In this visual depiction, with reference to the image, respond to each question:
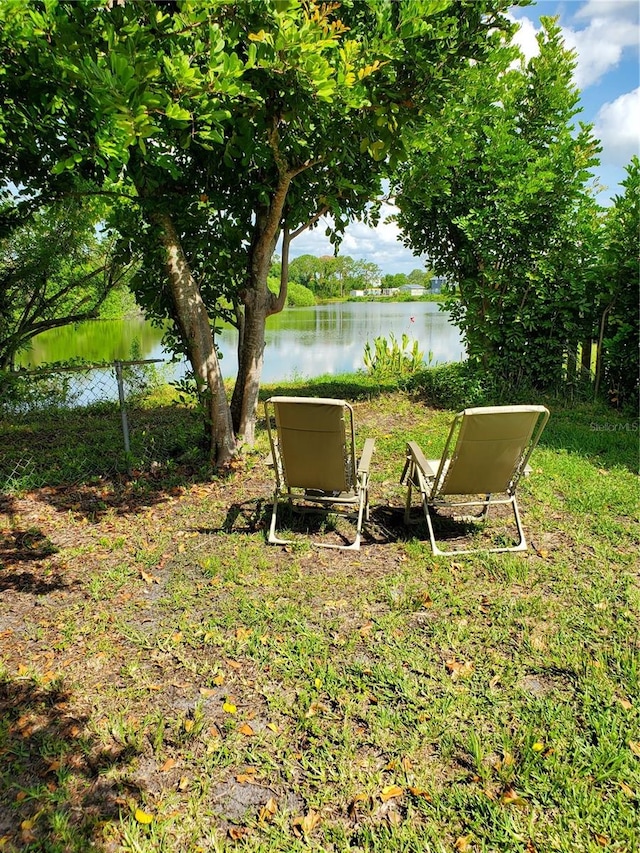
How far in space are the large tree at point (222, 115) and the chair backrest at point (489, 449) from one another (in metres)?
2.44

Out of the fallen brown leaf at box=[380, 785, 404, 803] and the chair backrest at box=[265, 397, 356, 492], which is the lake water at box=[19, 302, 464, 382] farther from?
the fallen brown leaf at box=[380, 785, 404, 803]

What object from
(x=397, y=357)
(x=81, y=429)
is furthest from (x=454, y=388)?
(x=81, y=429)

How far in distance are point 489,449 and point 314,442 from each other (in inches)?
50.1

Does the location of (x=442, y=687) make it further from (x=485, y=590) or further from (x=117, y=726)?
(x=117, y=726)

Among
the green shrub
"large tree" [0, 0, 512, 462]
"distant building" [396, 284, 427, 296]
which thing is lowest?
the green shrub

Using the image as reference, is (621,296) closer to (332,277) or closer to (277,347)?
(277,347)

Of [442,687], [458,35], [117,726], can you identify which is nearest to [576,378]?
[458,35]

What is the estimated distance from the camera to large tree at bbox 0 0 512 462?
2973 millimetres

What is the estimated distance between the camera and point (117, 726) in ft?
7.59

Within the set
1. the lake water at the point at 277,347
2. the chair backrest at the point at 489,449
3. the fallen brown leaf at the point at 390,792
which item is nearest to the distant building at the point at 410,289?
the lake water at the point at 277,347

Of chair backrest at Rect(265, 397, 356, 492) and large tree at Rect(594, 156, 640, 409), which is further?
large tree at Rect(594, 156, 640, 409)

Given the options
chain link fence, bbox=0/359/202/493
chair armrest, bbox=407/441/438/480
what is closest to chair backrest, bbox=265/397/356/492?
chair armrest, bbox=407/441/438/480

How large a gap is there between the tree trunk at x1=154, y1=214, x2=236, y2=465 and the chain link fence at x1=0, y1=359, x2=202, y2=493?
0.37m

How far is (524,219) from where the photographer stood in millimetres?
8109
